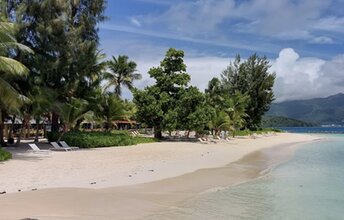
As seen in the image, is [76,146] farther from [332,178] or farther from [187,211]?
[187,211]

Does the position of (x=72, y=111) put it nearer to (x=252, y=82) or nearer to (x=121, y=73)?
(x=121, y=73)

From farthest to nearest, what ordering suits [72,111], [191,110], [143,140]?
[191,110]
[143,140]
[72,111]

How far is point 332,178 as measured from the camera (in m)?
17.5

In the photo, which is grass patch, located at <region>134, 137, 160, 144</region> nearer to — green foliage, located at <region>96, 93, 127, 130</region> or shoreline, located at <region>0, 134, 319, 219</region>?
green foliage, located at <region>96, 93, 127, 130</region>

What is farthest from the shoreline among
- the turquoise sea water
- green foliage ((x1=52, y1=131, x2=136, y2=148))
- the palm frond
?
green foliage ((x1=52, y1=131, x2=136, y2=148))

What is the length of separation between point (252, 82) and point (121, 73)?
27948 mm

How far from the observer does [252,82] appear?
66.8 meters

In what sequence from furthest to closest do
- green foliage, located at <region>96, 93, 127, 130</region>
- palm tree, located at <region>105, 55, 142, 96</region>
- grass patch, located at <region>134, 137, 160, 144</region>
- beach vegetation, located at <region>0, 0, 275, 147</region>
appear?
palm tree, located at <region>105, 55, 142, 96</region>
green foliage, located at <region>96, 93, 127, 130</region>
grass patch, located at <region>134, 137, 160, 144</region>
beach vegetation, located at <region>0, 0, 275, 147</region>

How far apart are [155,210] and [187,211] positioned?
30.3 inches

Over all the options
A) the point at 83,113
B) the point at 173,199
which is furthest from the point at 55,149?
the point at 173,199

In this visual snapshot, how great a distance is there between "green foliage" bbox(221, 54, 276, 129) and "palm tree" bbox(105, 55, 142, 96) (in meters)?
24.0

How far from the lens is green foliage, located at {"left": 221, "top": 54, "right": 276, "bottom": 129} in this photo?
66.6 m

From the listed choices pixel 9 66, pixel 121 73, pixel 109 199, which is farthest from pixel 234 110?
Result: pixel 109 199

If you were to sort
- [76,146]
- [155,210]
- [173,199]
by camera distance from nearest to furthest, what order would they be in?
[155,210], [173,199], [76,146]
